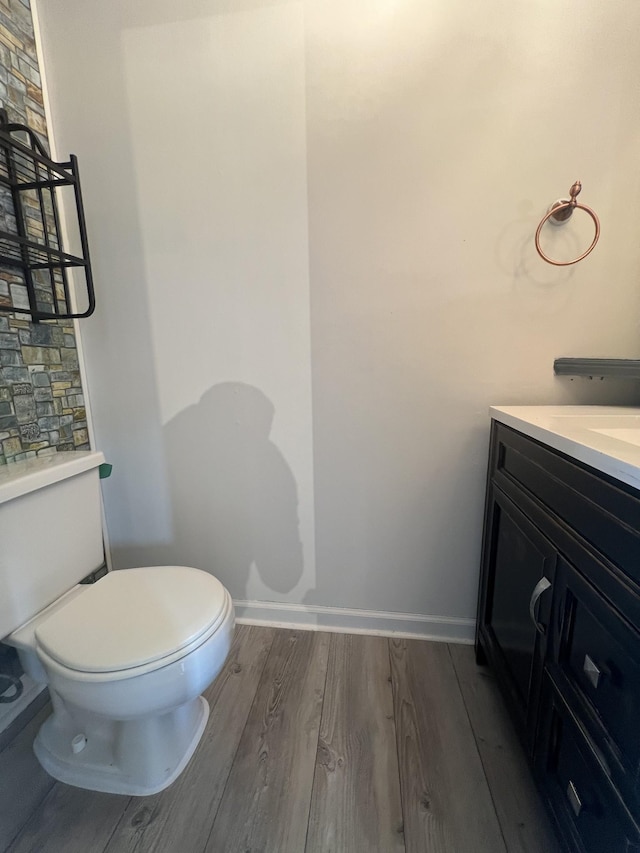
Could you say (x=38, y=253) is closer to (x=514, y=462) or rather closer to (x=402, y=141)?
(x=402, y=141)

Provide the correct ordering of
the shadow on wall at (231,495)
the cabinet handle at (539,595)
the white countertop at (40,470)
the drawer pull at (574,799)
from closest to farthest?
the drawer pull at (574,799), the cabinet handle at (539,595), the white countertop at (40,470), the shadow on wall at (231,495)

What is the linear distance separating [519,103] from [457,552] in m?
1.48

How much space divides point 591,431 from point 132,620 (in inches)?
46.0

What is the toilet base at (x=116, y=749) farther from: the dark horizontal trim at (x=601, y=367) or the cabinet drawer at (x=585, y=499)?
the dark horizontal trim at (x=601, y=367)

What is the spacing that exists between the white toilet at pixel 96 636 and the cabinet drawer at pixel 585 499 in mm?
853

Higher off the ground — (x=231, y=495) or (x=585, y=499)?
(x=585, y=499)

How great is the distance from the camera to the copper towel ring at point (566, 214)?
1112mm

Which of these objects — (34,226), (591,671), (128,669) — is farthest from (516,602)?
(34,226)

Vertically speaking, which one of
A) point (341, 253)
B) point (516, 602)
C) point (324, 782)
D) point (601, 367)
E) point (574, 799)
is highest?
point (341, 253)

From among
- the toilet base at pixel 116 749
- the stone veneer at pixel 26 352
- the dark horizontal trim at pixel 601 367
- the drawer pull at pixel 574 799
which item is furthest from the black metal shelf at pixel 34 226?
the drawer pull at pixel 574 799

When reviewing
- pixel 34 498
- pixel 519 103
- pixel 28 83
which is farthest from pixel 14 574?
pixel 519 103

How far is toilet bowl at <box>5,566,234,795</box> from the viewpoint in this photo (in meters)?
0.85

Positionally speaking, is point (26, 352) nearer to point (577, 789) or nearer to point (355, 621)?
point (355, 621)

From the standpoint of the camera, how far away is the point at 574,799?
0.71 metres
